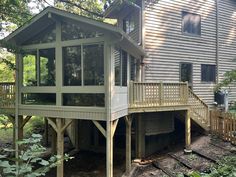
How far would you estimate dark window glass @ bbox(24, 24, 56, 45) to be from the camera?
32.1 ft

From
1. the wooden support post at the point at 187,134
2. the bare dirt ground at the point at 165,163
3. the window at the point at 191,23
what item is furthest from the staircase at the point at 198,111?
the window at the point at 191,23

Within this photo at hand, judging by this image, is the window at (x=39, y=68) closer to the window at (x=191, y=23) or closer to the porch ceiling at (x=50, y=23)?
the porch ceiling at (x=50, y=23)

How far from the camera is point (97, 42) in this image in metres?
8.68

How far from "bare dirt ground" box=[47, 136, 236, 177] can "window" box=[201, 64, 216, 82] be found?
13.7ft

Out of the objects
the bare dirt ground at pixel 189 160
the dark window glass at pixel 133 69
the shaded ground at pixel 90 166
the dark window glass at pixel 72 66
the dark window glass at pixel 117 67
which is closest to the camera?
the dark window glass at pixel 72 66

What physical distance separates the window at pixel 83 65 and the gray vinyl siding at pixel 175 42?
15.6 feet

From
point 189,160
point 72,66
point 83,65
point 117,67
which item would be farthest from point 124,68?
point 189,160

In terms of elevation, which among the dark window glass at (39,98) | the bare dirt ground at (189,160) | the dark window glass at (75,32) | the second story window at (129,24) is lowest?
the bare dirt ground at (189,160)

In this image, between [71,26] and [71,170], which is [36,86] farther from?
[71,170]

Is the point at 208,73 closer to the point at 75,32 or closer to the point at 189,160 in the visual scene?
the point at 189,160

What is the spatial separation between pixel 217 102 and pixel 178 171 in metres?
7.62

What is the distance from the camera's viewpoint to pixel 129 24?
578 inches

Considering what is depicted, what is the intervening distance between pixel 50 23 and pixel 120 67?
10.0 feet

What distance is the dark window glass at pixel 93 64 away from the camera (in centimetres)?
870
